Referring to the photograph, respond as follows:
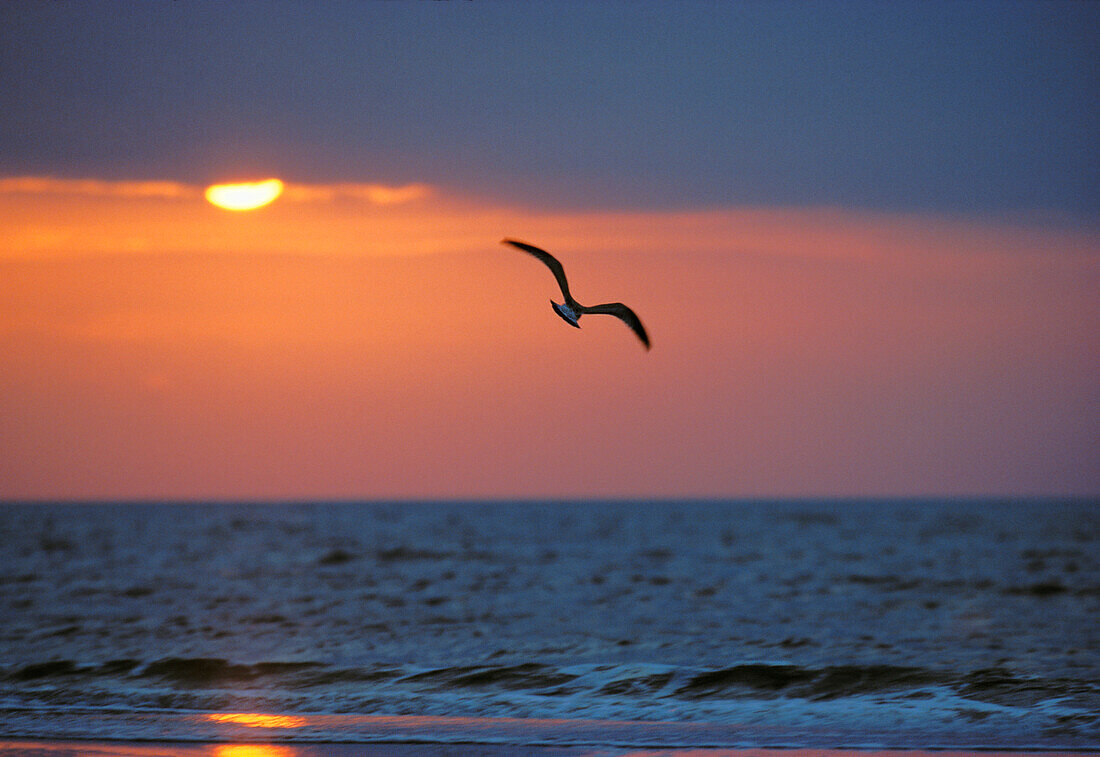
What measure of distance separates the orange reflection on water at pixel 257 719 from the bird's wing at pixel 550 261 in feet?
18.0

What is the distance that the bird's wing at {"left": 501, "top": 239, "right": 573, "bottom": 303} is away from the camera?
1293cm

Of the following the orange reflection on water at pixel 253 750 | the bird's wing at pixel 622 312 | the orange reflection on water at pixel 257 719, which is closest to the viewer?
the orange reflection on water at pixel 253 750

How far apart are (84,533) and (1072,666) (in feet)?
171

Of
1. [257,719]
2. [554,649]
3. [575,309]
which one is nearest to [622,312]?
[575,309]

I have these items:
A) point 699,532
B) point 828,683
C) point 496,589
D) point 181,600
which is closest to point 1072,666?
point 828,683

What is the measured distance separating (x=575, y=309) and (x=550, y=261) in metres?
0.88

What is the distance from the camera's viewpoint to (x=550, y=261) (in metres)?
13.5

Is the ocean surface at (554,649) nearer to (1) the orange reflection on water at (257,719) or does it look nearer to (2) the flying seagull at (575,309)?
(1) the orange reflection on water at (257,719)

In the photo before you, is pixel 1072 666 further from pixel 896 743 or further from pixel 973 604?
pixel 973 604

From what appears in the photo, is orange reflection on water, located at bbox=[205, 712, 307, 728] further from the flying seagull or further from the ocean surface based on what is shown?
the flying seagull

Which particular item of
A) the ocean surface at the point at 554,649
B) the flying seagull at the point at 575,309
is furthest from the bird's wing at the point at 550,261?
the ocean surface at the point at 554,649

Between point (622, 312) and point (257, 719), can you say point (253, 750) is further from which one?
point (622, 312)

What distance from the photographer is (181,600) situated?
92.6 ft

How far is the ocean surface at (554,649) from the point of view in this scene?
1295 centimetres
